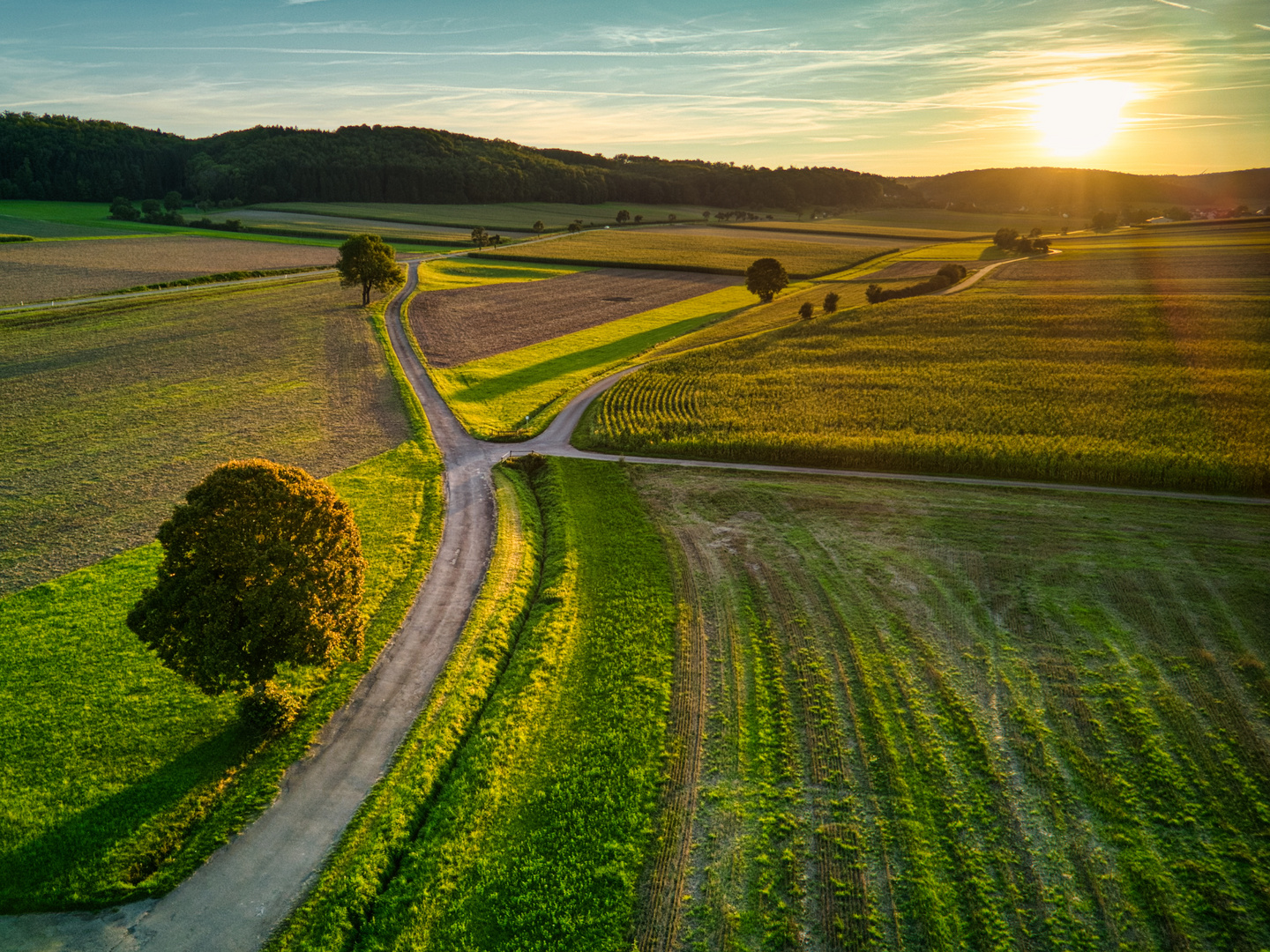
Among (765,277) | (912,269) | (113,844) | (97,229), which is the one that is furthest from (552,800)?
(97,229)

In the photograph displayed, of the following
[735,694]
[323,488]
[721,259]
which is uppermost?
[721,259]

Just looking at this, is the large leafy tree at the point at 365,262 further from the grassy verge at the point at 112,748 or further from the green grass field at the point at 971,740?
the green grass field at the point at 971,740

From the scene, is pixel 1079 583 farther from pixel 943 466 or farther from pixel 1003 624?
pixel 943 466

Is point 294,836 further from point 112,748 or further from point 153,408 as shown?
point 153,408

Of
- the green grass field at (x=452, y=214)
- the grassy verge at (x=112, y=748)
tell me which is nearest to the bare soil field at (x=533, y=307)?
the grassy verge at (x=112, y=748)

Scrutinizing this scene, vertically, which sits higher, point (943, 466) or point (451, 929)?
point (943, 466)

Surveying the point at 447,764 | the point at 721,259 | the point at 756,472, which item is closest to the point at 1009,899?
the point at 447,764
